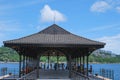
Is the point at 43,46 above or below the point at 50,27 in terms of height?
below

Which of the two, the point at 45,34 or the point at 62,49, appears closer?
the point at 62,49

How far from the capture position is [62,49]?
26.8m

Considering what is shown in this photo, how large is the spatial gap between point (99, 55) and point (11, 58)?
52960 millimetres

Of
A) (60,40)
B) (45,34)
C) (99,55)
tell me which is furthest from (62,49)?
(99,55)

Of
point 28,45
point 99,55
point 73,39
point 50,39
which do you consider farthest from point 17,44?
point 99,55

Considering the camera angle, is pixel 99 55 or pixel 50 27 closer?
pixel 50 27

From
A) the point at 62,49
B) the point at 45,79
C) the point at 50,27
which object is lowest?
the point at 45,79

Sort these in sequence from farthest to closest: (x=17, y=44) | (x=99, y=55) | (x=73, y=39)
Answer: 1. (x=99, y=55)
2. (x=73, y=39)
3. (x=17, y=44)

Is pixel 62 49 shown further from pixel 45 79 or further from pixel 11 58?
pixel 11 58

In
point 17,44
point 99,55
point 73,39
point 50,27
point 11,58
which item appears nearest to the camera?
point 17,44

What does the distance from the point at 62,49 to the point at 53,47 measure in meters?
0.86

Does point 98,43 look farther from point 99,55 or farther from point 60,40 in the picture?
point 99,55

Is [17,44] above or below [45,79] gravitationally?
above

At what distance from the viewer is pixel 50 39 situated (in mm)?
26594
